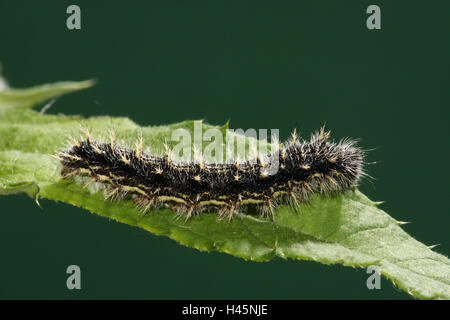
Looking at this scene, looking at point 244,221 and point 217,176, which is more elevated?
point 217,176

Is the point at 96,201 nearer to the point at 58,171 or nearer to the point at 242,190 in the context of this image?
the point at 58,171

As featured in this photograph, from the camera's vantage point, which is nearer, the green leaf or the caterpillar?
the green leaf

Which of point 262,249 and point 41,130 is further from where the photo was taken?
point 41,130

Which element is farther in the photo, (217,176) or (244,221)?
(217,176)

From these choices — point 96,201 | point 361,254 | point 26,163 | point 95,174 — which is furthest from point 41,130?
point 361,254
